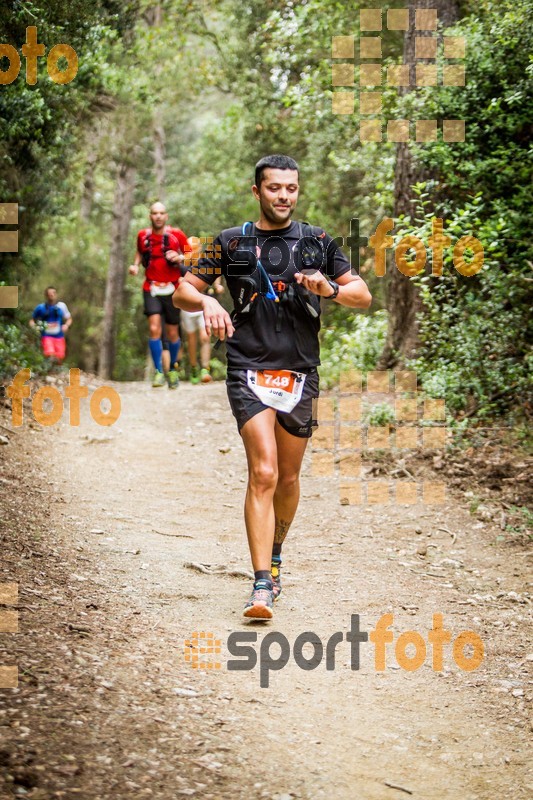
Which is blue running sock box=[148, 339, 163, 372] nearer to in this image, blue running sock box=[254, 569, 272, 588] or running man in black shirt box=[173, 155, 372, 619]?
running man in black shirt box=[173, 155, 372, 619]

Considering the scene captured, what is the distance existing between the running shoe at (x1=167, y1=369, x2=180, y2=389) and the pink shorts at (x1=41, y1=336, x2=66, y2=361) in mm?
2998

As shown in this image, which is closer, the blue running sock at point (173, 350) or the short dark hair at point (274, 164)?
the short dark hair at point (274, 164)

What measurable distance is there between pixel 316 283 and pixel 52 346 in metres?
11.4

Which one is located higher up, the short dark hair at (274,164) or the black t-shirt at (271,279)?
the short dark hair at (274,164)

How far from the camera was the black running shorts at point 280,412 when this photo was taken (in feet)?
15.7

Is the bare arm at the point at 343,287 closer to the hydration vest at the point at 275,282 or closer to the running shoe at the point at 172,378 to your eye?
the hydration vest at the point at 275,282

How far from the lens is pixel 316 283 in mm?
4430

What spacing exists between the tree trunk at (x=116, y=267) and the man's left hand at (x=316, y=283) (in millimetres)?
18774

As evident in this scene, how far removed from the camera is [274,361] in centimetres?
480

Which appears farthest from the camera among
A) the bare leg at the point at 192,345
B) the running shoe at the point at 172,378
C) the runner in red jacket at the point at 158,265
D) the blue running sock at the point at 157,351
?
the bare leg at the point at 192,345

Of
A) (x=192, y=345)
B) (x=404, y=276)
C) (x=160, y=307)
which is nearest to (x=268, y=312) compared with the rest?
(x=404, y=276)

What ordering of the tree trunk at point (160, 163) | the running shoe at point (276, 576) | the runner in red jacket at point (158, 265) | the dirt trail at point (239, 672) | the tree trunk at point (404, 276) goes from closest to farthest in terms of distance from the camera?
the dirt trail at point (239, 672) → the running shoe at point (276, 576) → the tree trunk at point (404, 276) → the runner in red jacket at point (158, 265) → the tree trunk at point (160, 163)

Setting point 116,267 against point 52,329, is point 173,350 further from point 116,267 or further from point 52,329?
point 116,267

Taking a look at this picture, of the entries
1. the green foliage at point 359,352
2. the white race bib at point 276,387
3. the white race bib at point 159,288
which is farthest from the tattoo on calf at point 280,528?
the green foliage at point 359,352
